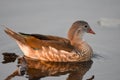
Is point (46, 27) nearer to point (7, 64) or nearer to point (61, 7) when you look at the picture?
point (61, 7)

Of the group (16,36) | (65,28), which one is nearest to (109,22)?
(65,28)

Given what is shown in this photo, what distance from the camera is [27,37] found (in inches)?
467

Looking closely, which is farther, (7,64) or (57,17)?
(57,17)

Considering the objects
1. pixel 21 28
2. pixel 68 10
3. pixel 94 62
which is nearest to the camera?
pixel 94 62

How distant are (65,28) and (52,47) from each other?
56.5 inches

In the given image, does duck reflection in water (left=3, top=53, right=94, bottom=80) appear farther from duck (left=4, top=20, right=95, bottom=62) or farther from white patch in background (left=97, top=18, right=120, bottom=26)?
white patch in background (left=97, top=18, right=120, bottom=26)

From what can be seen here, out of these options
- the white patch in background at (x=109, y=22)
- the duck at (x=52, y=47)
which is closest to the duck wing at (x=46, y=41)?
the duck at (x=52, y=47)

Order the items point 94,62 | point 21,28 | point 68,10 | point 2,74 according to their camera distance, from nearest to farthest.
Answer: point 2,74, point 94,62, point 21,28, point 68,10

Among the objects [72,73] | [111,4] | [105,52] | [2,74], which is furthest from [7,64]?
[111,4]

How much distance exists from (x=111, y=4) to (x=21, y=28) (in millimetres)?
2783

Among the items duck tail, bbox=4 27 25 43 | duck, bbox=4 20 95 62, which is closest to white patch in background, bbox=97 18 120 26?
duck, bbox=4 20 95 62

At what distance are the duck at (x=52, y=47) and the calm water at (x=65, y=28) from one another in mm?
213

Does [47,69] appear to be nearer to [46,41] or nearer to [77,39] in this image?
[46,41]

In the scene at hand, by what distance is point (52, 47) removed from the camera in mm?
11797
